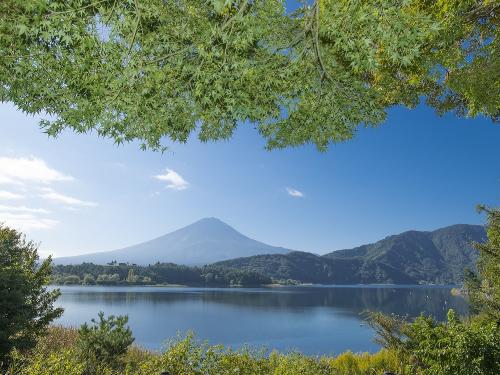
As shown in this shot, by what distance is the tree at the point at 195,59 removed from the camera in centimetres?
403

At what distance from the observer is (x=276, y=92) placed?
532 cm

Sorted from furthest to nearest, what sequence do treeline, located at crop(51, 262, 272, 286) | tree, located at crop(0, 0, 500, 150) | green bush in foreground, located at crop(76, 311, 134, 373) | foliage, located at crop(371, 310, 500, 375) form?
treeline, located at crop(51, 262, 272, 286) < green bush in foreground, located at crop(76, 311, 134, 373) < foliage, located at crop(371, 310, 500, 375) < tree, located at crop(0, 0, 500, 150)

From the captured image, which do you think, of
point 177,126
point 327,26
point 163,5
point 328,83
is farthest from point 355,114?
point 163,5

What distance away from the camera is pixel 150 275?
16588 cm

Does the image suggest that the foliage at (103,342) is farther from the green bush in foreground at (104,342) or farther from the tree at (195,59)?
the tree at (195,59)

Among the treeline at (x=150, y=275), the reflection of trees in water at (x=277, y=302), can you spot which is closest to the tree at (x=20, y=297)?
the reflection of trees in water at (x=277, y=302)

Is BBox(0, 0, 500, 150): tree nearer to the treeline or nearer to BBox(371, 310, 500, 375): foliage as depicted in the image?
BBox(371, 310, 500, 375): foliage

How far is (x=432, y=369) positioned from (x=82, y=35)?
27.8 ft

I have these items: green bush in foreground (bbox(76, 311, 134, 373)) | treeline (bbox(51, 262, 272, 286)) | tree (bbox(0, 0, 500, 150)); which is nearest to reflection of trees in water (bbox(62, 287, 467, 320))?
treeline (bbox(51, 262, 272, 286))

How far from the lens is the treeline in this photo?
16000 cm

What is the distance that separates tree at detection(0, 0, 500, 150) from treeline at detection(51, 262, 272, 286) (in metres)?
166

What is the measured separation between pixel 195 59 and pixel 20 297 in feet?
37.8

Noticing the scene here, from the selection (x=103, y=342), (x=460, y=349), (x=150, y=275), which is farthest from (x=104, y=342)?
(x=150, y=275)

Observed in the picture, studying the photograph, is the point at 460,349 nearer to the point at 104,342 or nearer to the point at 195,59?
the point at 195,59
